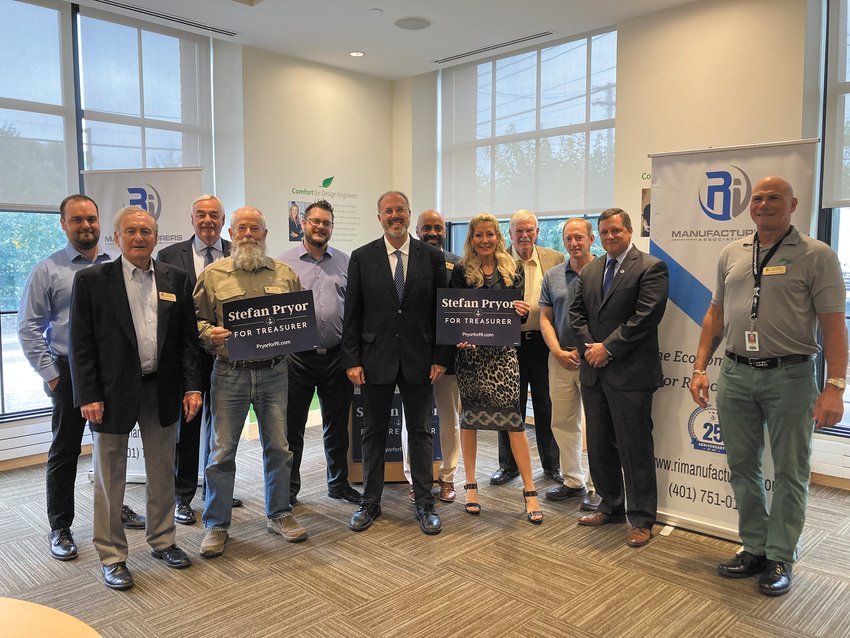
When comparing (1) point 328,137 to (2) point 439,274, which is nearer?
(2) point 439,274

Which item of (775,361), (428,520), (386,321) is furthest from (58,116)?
(775,361)

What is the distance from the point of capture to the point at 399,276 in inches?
144

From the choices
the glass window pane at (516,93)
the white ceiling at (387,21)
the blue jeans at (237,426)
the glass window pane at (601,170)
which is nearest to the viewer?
the blue jeans at (237,426)

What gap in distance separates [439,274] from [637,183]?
256 centimetres

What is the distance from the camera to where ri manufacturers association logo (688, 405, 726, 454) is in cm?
358

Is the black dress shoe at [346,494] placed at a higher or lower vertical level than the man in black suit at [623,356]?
lower

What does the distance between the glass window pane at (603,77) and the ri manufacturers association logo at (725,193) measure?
8.16ft

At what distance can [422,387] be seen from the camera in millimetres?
3717

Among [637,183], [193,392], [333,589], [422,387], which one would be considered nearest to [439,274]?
[422,387]

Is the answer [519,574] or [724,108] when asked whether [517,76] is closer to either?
[724,108]

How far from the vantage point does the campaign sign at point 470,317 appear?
3.62 m

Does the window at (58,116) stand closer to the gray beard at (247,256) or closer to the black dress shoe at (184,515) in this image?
the gray beard at (247,256)

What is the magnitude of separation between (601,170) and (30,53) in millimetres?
4812

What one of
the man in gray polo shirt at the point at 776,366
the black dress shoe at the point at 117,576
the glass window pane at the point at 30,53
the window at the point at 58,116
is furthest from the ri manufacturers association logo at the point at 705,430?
the glass window pane at the point at 30,53
